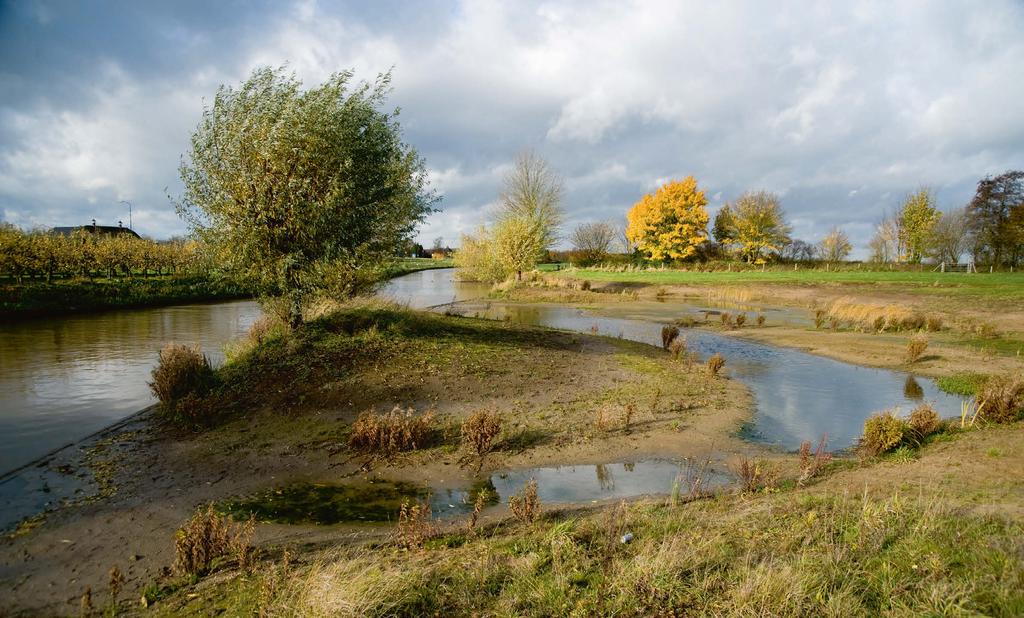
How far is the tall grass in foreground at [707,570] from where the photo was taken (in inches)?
178

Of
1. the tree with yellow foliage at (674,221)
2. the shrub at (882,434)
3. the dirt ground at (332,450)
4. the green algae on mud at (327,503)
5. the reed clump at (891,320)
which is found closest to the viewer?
the dirt ground at (332,450)

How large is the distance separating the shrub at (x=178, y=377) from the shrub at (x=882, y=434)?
1445 centimetres

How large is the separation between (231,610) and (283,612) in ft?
2.48

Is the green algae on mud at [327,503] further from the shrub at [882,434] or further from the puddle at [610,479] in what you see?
the shrub at [882,434]

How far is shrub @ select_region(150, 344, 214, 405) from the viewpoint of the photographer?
12273 millimetres

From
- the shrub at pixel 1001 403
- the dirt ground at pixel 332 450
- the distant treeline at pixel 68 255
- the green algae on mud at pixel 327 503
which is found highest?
the distant treeline at pixel 68 255

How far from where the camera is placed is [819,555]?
5.19m

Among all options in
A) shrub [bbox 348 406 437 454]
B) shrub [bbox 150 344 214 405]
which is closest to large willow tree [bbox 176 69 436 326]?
shrub [bbox 150 344 214 405]

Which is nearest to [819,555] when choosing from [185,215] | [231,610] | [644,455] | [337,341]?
[644,455]

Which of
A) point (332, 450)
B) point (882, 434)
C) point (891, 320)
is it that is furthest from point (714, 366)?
point (891, 320)

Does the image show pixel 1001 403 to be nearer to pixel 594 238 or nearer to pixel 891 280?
pixel 891 280


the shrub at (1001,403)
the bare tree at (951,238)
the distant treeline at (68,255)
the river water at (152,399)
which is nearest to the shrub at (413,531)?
the river water at (152,399)

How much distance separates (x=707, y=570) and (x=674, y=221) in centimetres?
7162

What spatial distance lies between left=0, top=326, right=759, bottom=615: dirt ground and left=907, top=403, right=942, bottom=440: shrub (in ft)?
10.3
